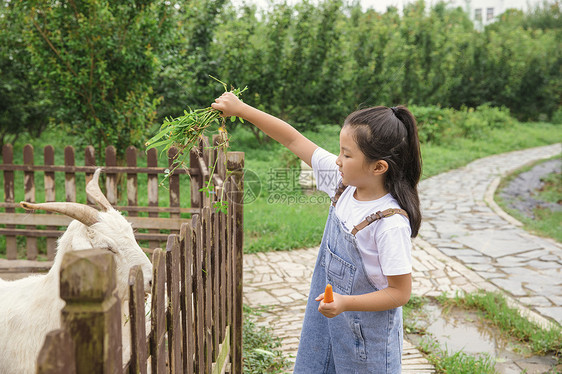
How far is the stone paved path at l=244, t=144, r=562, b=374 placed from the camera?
4465 mm

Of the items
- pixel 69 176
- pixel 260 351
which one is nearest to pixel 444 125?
pixel 69 176

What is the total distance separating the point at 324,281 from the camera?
7.53ft

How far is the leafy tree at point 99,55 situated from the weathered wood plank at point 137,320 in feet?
17.8

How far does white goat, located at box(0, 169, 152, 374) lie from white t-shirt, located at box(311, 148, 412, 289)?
977 millimetres

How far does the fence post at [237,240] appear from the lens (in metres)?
2.79

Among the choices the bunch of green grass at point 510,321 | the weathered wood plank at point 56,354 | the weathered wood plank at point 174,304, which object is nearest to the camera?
the weathered wood plank at point 56,354

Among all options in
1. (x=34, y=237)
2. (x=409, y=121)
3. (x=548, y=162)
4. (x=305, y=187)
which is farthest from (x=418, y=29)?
(x=409, y=121)

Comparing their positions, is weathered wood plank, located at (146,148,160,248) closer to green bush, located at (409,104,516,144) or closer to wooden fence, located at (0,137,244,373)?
wooden fence, located at (0,137,244,373)

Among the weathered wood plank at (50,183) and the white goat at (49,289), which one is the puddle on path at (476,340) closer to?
the white goat at (49,289)

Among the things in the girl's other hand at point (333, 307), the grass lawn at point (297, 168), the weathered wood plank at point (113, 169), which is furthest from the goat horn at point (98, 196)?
the weathered wood plank at point (113, 169)

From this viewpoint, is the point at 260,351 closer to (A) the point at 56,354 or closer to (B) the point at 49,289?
(B) the point at 49,289

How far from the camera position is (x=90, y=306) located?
1.01m

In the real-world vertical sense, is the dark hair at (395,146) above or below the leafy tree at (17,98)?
below

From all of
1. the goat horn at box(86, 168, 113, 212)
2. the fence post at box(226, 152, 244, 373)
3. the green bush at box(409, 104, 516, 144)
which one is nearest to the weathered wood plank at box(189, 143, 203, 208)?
the fence post at box(226, 152, 244, 373)
